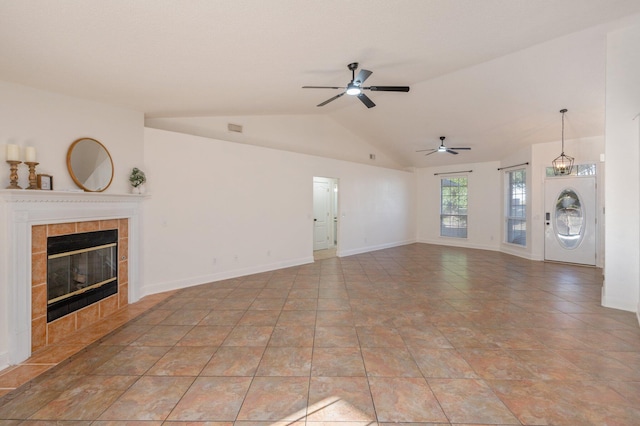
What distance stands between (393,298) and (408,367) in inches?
69.9

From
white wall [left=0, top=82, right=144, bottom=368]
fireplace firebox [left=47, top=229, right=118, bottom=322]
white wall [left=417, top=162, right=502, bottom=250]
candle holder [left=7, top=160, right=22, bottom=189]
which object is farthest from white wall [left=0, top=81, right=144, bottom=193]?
white wall [left=417, top=162, right=502, bottom=250]

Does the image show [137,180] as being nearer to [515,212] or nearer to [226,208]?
[226,208]

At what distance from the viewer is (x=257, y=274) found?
541 centimetres

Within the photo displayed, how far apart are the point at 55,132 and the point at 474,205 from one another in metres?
9.41

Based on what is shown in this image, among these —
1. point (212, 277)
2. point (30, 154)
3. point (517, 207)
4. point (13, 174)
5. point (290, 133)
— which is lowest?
point (212, 277)

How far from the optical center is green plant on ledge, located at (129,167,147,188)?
3908mm

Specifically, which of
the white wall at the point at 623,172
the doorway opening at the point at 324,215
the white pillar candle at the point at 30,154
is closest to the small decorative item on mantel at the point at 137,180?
the white pillar candle at the point at 30,154

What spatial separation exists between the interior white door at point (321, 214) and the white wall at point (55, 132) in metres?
4.75

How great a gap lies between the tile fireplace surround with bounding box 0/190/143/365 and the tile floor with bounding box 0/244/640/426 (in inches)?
10.2

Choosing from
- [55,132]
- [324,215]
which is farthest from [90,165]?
[324,215]

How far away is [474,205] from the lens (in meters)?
8.51

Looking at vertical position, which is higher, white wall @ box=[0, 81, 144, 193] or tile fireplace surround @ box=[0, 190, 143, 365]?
white wall @ box=[0, 81, 144, 193]

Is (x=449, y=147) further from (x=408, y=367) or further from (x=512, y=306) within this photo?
(x=408, y=367)

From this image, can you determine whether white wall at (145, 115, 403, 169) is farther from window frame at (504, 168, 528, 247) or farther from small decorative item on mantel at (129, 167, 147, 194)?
window frame at (504, 168, 528, 247)
